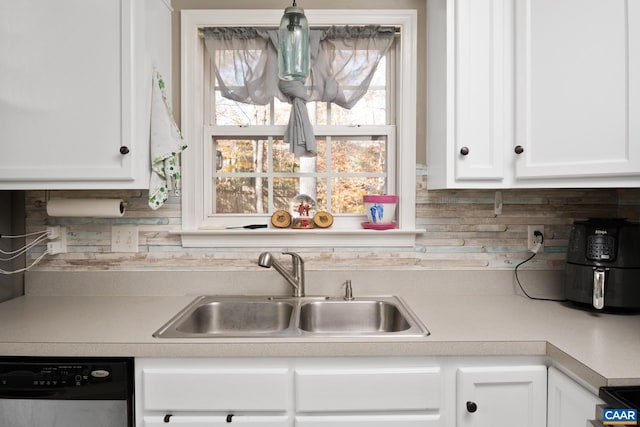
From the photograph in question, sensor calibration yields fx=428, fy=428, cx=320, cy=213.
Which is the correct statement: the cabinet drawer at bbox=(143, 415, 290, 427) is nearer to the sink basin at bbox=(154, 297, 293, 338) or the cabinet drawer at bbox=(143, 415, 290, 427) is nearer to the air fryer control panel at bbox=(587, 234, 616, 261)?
the sink basin at bbox=(154, 297, 293, 338)

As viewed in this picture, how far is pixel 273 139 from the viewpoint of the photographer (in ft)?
6.83

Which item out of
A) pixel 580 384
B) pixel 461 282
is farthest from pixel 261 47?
pixel 580 384

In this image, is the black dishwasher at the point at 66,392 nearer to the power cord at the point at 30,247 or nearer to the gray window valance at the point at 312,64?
the power cord at the point at 30,247

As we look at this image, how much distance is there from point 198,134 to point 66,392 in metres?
1.15

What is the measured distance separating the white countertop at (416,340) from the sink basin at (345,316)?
0.24 m

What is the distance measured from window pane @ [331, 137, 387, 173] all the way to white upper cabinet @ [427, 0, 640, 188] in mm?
351

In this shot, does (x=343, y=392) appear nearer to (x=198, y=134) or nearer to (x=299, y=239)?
(x=299, y=239)

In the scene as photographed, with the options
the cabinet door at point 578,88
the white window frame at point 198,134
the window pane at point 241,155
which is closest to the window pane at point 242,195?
the window pane at point 241,155

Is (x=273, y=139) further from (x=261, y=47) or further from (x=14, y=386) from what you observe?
(x=14, y=386)

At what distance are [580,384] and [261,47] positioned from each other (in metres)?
1.82

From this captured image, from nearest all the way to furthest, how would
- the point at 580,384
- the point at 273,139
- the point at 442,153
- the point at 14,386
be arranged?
1. the point at 580,384
2. the point at 14,386
3. the point at 442,153
4. the point at 273,139

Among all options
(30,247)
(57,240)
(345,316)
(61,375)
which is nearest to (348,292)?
(345,316)

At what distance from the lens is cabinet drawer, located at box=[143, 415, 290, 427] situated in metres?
1.32

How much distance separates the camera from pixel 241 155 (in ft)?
6.85
